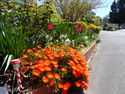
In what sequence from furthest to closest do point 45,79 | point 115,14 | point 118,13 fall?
point 115,14
point 118,13
point 45,79

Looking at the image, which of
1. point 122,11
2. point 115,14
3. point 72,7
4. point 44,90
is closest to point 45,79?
point 44,90

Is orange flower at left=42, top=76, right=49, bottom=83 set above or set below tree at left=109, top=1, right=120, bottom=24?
below

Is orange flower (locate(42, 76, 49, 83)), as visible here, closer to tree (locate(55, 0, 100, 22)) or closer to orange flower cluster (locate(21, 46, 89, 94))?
orange flower cluster (locate(21, 46, 89, 94))

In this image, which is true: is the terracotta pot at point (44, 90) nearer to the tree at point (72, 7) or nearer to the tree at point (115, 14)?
the tree at point (72, 7)

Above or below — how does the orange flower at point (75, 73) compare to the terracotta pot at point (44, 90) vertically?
above

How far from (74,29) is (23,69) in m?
3.40

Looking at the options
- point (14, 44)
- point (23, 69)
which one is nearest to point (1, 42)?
point (14, 44)

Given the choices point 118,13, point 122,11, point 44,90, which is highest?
point 122,11

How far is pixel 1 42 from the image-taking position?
226 cm

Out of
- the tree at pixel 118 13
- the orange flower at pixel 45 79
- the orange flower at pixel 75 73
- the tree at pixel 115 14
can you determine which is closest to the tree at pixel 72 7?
the orange flower at pixel 75 73

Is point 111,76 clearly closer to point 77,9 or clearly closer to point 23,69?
point 23,69

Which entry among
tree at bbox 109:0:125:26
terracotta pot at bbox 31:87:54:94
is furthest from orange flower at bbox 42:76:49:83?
tree at bbox 109:0:125:26

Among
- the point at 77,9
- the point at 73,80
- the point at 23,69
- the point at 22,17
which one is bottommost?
the point at 73,80

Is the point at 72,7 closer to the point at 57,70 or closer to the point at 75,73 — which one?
the point at 57,70
